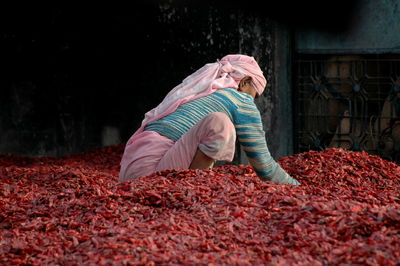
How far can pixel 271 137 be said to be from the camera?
318 inches

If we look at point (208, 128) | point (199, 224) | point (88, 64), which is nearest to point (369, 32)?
point (208, 128)

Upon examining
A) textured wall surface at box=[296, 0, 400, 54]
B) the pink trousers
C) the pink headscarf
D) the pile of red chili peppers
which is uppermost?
textured wall surface at box=[296, 0, 400, 54]

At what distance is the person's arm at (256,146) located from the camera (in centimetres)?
520

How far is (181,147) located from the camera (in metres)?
5.26

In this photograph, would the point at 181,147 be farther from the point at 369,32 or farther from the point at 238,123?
the point at 369,32

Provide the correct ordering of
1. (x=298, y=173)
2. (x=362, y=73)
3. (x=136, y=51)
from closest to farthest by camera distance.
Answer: (x=298, y=173)
(x=362, y=73)
(x=136, y=51)

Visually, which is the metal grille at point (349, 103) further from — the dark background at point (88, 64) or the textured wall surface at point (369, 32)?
the dark background at point (88, 64)

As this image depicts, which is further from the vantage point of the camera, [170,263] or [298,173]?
[298,173]

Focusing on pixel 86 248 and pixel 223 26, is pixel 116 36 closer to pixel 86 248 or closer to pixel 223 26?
pixel 223 26

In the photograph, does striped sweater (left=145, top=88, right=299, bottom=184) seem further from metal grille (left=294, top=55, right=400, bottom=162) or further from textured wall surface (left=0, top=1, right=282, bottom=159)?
textured wall surface (left=0, top=1, right=282, bottom=159)

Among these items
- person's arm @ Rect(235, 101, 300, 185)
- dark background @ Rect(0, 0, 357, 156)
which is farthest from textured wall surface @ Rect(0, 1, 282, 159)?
person's arm @ Rect(235, 101, 300, 185)

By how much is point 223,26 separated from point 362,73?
4.69 feet

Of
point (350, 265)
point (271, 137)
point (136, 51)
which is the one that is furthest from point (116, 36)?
point (350, 265)

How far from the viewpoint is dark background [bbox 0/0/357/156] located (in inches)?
330
